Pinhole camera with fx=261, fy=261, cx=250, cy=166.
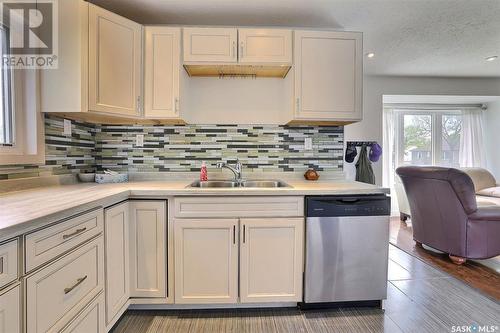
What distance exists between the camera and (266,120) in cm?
240

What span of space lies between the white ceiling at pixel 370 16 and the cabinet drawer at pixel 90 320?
6.82ft

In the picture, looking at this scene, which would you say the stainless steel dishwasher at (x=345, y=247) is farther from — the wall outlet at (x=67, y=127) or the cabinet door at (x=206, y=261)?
the wall outlet at (x=67, y=127)

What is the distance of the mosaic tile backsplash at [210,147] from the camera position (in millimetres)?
2334

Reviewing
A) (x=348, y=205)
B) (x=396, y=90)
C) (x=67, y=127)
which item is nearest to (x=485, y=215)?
(x=348, y=205)

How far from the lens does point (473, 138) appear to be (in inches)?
190

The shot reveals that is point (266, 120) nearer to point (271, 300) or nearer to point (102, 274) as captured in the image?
point (271, 300)

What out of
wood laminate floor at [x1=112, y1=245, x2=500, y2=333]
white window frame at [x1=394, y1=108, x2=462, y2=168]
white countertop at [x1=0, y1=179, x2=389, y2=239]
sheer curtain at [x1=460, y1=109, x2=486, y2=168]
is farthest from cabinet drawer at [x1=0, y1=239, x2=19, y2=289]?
sheer curtain at [x1=460, y1=109, x2=486, y2=168]

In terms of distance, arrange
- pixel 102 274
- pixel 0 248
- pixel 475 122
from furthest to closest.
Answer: pixel 475 122 < pixel 102 274 < pixel 0 248

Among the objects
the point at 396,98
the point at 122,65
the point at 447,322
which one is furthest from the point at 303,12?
the point at 396,98

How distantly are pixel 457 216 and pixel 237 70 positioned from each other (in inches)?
101

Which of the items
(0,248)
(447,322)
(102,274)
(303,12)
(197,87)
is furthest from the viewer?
(197,87)

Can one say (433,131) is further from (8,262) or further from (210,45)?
(8,262)

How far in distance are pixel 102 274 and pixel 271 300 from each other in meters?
1.08

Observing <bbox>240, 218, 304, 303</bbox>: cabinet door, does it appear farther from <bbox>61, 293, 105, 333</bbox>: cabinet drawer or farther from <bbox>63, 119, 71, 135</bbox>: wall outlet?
<bbox>63, 119, 71, 135</bbox>: wall outlet
